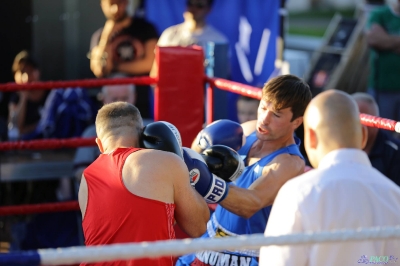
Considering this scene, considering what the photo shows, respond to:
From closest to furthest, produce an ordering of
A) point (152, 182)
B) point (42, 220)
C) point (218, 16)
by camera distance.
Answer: point (152, 182) → point (42, 220) → point (218, 16)

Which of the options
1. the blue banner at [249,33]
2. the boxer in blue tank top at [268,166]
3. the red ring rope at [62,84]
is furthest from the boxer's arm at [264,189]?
the blue banner at [249,33]

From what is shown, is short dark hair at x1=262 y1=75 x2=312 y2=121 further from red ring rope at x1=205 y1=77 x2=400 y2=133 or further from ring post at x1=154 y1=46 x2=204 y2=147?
ring post at x1=154 y1=46 x2=204 y2=147

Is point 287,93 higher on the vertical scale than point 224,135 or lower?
higher

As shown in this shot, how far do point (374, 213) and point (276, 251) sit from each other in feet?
0.92

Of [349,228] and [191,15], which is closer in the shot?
[349,228]

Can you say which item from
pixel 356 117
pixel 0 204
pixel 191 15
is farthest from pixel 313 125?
pixel 0 204

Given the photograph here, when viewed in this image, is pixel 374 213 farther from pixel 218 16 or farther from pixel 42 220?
pixel 218 16

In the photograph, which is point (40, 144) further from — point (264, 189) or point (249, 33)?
point (249, 33)

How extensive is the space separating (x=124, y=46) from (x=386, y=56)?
226 centimetres

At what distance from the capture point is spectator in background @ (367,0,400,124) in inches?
232

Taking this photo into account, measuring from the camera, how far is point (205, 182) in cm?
271

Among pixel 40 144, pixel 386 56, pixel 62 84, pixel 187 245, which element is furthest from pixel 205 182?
pixel 386 56

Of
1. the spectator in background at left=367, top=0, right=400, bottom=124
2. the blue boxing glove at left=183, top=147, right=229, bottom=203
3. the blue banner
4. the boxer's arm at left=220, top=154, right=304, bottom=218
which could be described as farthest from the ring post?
the blue banner

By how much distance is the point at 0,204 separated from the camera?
19.6 ft
